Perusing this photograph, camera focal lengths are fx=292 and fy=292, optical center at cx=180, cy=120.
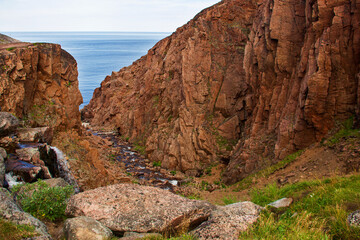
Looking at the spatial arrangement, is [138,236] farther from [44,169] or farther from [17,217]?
[44,169]

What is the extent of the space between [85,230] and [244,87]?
30.9 m

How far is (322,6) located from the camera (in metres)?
20.8

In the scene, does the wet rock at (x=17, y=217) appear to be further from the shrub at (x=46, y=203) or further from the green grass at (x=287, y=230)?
the green grass at (x=287, y=230)

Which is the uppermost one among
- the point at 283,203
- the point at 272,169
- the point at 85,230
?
the point at 85,230

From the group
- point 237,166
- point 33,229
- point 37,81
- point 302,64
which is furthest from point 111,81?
point 33,229

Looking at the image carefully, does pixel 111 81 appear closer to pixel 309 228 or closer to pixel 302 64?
pixel 302 64

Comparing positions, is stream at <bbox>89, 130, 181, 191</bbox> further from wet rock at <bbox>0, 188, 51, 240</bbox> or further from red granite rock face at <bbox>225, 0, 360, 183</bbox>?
wet rock at <bbox>0, 188, 51, 240</bbox>

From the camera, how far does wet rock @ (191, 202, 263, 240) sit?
754 centimetres

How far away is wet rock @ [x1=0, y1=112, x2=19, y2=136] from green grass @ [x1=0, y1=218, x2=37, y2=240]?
11268 mm

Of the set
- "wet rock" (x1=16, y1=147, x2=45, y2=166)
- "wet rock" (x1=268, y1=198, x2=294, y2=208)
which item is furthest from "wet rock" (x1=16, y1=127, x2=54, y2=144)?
"wet rock" (x1=268, y1=198, x2=294, y2=208)

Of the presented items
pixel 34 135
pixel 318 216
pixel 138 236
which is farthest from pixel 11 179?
pixel 318 216

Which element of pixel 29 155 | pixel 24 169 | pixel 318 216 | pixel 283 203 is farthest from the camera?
pixel 29 155

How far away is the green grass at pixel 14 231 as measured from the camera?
287 inches

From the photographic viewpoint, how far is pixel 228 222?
8016 mm
